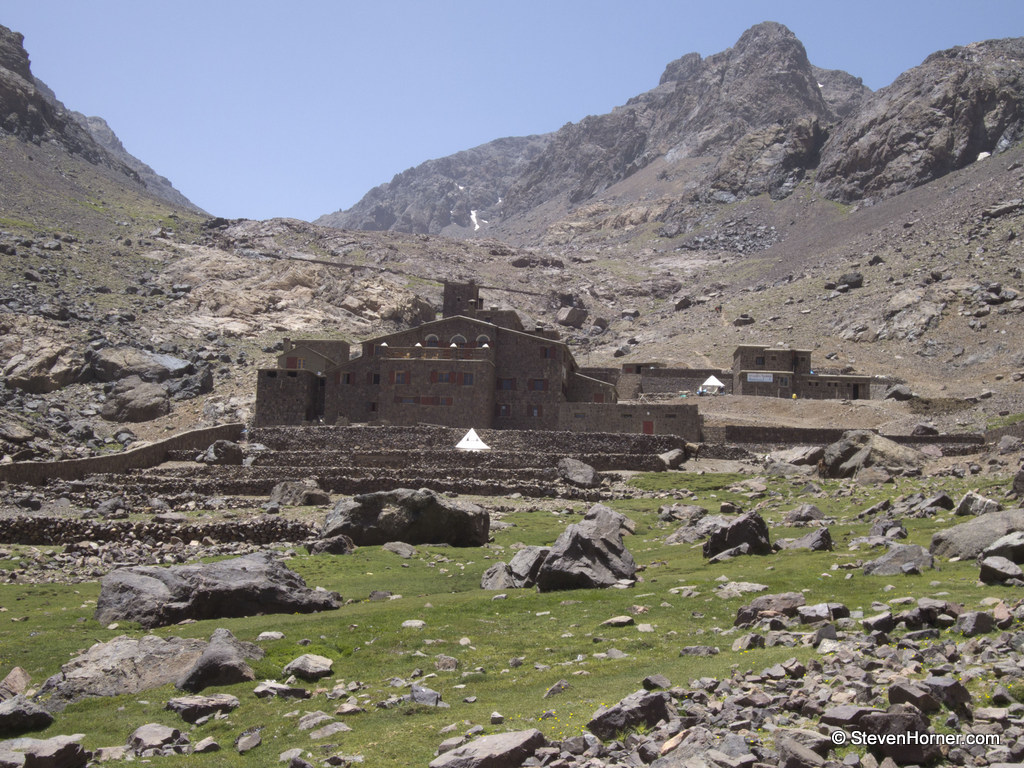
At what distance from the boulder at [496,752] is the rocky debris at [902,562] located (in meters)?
11.6

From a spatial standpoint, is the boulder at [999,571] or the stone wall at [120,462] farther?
the stone wall at [120,462]

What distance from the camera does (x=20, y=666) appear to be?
17641 mm

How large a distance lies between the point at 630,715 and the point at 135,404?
6885 cm

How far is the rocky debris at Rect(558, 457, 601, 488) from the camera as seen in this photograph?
45.8 metres

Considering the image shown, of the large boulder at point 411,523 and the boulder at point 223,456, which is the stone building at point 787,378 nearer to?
the boulder at point 223,456

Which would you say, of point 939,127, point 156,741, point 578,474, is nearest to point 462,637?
point 156,741

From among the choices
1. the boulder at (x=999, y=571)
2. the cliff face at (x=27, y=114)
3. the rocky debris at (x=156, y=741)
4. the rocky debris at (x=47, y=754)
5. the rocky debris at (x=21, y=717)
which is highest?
the cliff face at (x=27, y=114)

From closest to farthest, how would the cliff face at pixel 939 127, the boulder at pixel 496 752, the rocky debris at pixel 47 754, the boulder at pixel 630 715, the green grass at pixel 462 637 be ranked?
the boulder at pixel 496 752
the boulder at pixel 630 715
the rocky debris at pixel 47 754
the green grass at pixel 462 637
the cliff face at pixel 939 127

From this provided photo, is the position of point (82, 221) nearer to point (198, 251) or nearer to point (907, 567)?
point (198, 251)

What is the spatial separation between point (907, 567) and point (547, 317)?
409ft

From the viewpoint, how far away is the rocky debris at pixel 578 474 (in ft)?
150

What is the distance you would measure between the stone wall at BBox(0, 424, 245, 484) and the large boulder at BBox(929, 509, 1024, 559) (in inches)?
1526

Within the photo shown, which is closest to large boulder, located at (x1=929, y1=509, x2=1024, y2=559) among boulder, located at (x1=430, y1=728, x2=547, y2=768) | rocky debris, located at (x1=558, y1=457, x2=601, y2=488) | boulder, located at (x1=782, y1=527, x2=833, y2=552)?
boulder, located at (x1=782, y1=527, x2=833, y2=552)

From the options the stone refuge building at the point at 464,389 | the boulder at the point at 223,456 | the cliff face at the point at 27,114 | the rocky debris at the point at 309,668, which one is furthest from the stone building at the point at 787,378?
the cliff face at the point at 27,114
